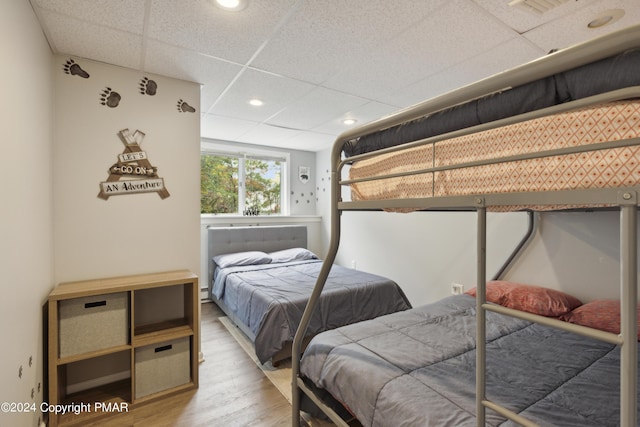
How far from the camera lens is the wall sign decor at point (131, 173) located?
2105 mm

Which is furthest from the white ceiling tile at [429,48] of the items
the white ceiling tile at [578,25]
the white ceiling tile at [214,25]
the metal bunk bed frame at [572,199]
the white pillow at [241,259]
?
the white pillow at [241,259]

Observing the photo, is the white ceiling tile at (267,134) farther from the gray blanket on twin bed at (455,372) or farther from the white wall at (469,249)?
the gray blanket on twin bed at (455,372)

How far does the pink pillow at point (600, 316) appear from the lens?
171 centimetres

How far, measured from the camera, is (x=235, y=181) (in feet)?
15.0

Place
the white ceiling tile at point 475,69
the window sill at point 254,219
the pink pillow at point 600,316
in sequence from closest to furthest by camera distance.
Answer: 1. the pink pillow at point 600,316
2. the white ceiling tile at point 475,69
3. the window sill at point 254,219

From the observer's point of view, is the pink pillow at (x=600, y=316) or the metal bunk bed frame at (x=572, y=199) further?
the pink pillow at (x=600, y=316)

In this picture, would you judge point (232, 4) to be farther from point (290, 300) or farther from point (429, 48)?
point (290, 300)

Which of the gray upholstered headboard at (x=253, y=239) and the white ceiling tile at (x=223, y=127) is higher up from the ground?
the white ceiling tile at (x=223, y=127)

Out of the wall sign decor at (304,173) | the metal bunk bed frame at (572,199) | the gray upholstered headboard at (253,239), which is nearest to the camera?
the metal bunk bed frame at (572,199)

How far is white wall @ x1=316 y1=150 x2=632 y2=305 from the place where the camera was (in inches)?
83.5

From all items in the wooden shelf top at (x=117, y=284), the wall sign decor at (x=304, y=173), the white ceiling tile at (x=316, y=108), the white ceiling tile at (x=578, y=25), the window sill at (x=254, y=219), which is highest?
the white ceiling tile at (x=316, y=108)

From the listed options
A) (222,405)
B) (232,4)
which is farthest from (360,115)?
(222,405)

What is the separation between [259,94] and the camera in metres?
2.61

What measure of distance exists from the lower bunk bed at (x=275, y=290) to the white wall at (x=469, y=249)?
603mm
